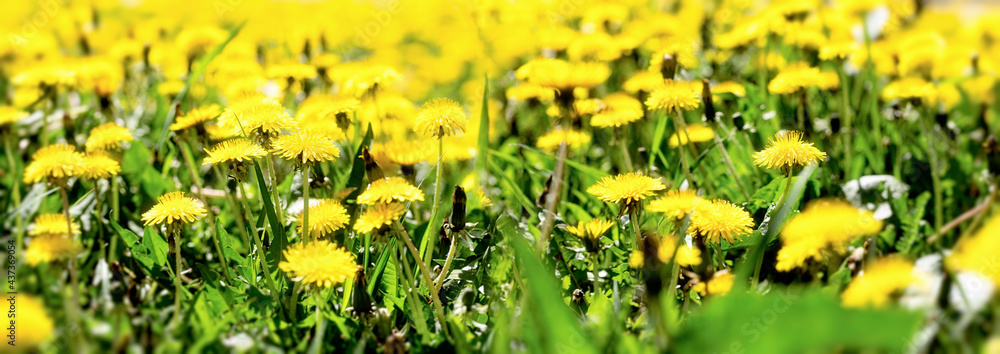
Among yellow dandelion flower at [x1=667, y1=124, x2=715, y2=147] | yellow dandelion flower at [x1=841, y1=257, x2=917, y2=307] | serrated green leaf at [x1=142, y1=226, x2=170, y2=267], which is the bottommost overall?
yellow dandelion flower at [x1=667, y1=124, x2=715, y2=147]

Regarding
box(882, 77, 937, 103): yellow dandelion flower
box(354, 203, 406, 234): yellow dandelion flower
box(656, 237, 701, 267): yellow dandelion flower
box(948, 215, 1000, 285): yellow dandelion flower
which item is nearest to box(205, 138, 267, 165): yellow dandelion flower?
box(354, 203, 406, 234): yellow dandelion flower

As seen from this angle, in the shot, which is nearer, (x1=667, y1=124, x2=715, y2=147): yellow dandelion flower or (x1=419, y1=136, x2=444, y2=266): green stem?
(x1=419, y1=136, x2=444, y2=266): green stem

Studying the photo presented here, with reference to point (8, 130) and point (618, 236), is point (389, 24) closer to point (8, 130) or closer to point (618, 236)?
point (8, 130)

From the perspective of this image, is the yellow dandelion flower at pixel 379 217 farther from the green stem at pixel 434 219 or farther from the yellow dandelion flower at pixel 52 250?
the yellow dandelion flower at pixel 52 250

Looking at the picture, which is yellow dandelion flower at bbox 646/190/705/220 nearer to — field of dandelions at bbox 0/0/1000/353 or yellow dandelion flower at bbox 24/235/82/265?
field of dandelions at bbox 0/0/1000/353

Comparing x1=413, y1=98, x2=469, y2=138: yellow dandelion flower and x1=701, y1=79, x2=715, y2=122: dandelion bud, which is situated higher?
x1=413, y1=98, x2=469, y2=138: yellow dandelion flower

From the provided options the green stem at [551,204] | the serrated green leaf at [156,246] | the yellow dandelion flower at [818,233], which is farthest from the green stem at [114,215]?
the yellow dandelion flower at [818,233]

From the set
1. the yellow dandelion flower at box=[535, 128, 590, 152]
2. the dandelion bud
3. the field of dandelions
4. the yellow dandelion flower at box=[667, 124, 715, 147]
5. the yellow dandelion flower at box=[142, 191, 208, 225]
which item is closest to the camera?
the field of dandelions

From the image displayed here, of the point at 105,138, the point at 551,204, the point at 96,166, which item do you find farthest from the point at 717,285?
the point at 105,138
